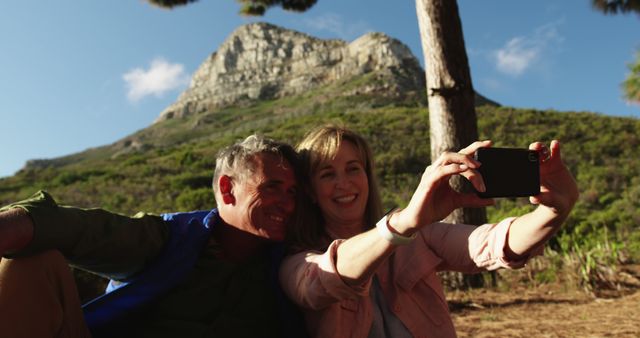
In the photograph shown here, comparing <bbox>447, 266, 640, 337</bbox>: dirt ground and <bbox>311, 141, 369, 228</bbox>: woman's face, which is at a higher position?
<bbox>311, 141, 369, 228</bbox>: woman's face

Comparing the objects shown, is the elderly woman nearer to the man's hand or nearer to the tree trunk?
the man's hand

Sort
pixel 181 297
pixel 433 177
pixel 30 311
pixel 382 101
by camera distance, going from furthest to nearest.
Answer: pixel 382 101 → pixel 181 297 → pixel 30 311 → pixel 433 177

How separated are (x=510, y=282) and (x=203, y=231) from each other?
4174 mm

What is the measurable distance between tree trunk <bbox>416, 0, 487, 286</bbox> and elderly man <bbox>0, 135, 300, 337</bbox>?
9.72 ft

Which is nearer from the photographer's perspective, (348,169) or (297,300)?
(297,300)

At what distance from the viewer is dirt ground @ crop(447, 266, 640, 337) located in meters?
3.48

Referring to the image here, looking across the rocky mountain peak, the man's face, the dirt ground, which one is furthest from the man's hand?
the rocky mountain peak

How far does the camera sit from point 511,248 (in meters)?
1.60

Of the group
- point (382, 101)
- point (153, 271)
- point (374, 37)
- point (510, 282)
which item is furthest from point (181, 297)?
point (374, 37)

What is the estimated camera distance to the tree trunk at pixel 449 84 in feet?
15.3

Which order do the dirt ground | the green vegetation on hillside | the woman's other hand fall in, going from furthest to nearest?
the green vegetation on hillside → the dirt ground → the woman's other hand

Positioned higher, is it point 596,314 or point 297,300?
point 297,300

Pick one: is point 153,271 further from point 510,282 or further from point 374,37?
point 374,37

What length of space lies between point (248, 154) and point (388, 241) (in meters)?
0.78
